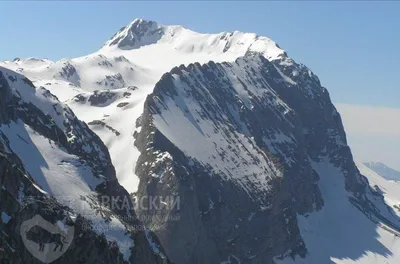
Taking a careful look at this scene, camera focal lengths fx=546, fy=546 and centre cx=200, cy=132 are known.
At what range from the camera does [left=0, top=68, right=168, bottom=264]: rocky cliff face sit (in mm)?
101312

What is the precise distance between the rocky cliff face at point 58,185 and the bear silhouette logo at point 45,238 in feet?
2.60

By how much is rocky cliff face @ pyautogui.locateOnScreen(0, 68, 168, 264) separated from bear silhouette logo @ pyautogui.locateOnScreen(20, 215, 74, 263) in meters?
0.79

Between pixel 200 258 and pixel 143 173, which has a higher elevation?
pixel 143 173

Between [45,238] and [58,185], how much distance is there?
2515cm

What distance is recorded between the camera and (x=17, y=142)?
133875 mm

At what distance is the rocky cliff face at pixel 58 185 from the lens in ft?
332

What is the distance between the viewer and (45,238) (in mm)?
101938

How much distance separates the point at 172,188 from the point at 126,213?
47477 millimetres

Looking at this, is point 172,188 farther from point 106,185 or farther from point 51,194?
point 51,194

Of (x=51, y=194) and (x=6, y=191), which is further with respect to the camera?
(x=51, y=194)

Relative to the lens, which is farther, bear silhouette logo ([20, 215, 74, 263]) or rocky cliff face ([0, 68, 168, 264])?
rocky cliff face ([0, 68, 168, 264])

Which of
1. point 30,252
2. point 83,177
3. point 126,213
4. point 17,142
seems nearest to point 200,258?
point 126,213

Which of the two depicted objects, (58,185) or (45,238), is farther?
(58,185)

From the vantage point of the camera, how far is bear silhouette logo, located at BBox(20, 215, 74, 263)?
99.4 meters
